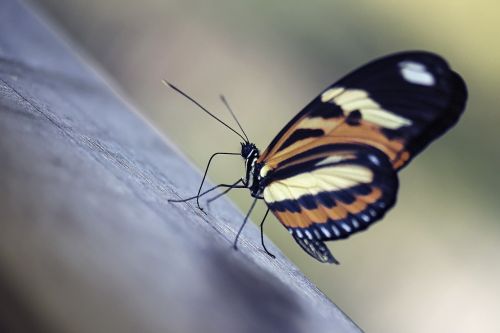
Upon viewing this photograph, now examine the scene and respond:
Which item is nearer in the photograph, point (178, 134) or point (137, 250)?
point (137, 250)

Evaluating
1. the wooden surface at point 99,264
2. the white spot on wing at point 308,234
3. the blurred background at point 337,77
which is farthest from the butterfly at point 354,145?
the blurred background at point 337,77

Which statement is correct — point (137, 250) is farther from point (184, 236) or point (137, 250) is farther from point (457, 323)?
point (457, 323)

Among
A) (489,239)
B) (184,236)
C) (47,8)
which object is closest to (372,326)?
(489,239)

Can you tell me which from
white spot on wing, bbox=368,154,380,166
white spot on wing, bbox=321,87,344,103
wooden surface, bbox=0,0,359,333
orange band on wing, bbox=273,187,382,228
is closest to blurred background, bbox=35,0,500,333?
orange band on wing, bbox=273,187,382,228

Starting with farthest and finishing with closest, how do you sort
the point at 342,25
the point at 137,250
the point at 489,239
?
the point at 342,25, the point at 489,239, the point at 137,250

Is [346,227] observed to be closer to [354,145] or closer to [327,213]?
[327,213]

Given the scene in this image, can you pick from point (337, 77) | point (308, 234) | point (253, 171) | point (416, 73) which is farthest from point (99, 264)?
point (337, 77)

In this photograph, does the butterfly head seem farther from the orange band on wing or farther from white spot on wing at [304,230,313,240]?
white spot on wing at [304,230,313,240]
